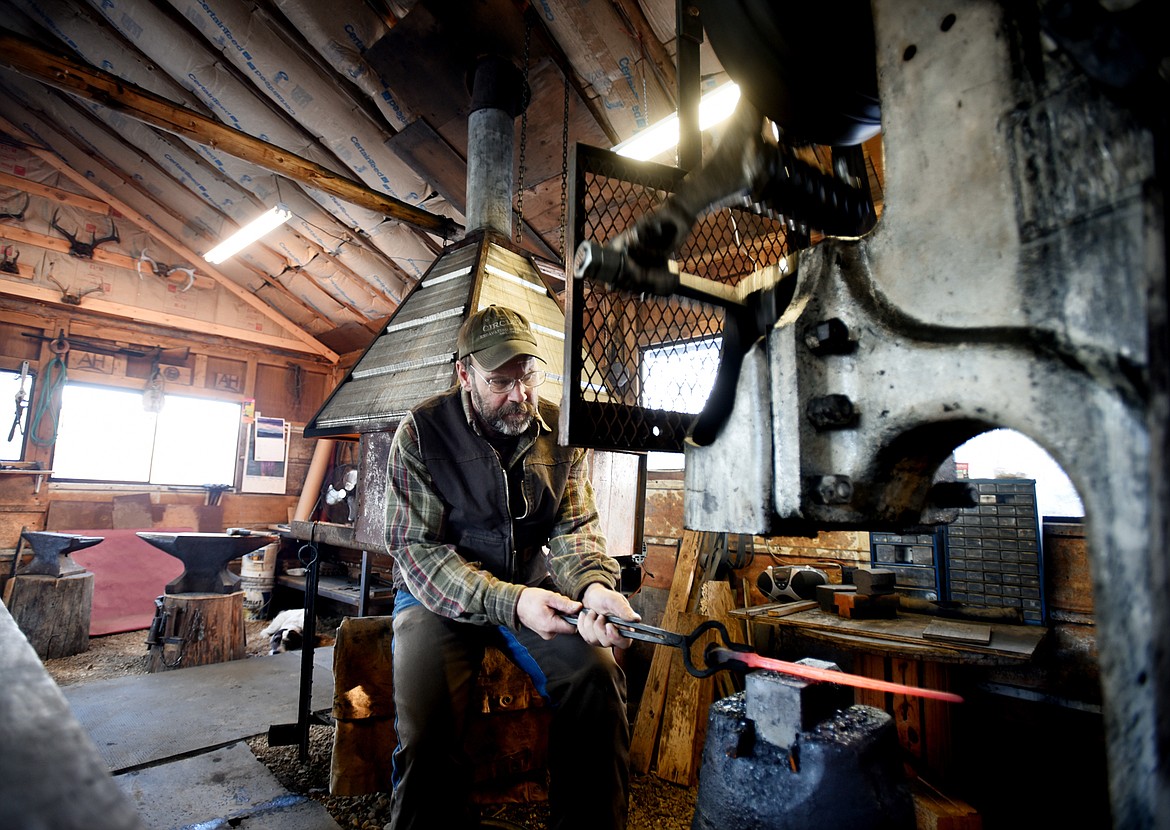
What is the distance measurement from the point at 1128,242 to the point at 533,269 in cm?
420

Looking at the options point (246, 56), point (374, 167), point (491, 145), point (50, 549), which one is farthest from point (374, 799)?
point (246, 56)

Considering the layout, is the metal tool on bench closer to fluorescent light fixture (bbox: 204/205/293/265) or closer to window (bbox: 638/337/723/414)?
window (bbox: 638/337/723/414)

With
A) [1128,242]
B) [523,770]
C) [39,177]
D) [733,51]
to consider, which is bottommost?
[523,770]

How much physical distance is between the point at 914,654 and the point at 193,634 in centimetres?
546

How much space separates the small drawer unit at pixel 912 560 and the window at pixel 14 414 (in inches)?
371

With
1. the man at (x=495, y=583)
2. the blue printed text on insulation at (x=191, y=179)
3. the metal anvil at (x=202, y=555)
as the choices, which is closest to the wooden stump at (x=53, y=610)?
the metal anvil at (x=202, y=555)

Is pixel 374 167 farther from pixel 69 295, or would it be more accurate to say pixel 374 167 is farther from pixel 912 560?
pixel 912 560

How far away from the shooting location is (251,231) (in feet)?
22.0

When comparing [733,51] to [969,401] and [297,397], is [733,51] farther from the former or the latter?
[297,397]

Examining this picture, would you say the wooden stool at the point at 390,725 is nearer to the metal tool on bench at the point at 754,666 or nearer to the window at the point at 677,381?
the window at the point at 677,381

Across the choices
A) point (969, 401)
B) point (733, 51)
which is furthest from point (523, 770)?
point (733, 51)

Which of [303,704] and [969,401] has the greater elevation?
[969,401]

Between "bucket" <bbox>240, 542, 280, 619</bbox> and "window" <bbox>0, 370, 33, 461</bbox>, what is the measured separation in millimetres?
2985

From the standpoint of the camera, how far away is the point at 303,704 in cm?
316
